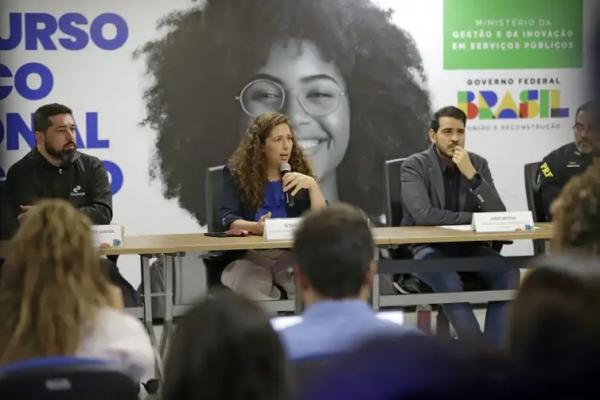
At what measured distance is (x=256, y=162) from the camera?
4027mm

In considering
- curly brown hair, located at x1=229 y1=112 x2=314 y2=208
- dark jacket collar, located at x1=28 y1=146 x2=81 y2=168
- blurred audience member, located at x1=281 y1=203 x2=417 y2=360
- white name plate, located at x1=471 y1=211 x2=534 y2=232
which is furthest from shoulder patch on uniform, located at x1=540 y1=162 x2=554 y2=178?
blurred audience member, located at x1=281 y1=203 x2=417 y2=360

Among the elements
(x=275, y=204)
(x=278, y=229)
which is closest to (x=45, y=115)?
(x=275, y=204)

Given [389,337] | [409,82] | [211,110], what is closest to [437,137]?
[409,82]

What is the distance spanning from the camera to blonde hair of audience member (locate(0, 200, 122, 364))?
5.36 ft

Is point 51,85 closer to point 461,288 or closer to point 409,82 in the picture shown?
point 409,82

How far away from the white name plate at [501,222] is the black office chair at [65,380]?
2.66 meters

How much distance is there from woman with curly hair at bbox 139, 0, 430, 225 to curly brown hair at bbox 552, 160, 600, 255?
338cm

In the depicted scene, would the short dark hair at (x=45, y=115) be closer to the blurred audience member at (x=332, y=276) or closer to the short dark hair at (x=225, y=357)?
the blurred audience member at (x=332, y=276)

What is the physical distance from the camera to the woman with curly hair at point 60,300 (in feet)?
5.38

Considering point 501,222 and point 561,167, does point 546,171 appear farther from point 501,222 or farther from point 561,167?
point 501,222

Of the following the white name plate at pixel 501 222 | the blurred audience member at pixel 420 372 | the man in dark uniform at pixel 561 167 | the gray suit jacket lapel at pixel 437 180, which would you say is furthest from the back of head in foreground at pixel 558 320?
the man in dark uniform at pixel 561 167

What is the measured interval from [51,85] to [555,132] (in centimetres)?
347

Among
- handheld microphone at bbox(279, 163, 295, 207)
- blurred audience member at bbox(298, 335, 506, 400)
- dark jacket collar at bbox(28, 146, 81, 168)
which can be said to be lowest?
blurred audience member at bbox(298, 335, 506, 400)

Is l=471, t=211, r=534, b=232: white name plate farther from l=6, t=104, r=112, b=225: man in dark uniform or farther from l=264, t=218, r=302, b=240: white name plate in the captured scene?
l=6, t=104, r=112, b=225: man in dark uniform
